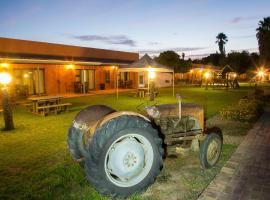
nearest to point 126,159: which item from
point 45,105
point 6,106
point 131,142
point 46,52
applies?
point 131,142

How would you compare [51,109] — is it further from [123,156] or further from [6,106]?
[123,156]

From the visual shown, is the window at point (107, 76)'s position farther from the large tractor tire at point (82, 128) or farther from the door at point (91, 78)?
the large tractor tire at point (82, 128)

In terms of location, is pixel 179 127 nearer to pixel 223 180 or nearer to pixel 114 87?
pixel 223 180

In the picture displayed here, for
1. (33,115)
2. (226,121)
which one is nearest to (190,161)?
(226,121)

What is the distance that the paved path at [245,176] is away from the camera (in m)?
3.91

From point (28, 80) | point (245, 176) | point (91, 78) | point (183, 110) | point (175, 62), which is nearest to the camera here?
point (245, 176)

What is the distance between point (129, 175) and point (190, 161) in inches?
77.9

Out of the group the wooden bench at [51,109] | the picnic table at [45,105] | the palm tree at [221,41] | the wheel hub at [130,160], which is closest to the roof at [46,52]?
the picnic table at [45,105]

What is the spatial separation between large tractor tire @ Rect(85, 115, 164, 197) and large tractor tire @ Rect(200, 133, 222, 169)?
129 centimetres

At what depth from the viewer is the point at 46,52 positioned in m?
22.0

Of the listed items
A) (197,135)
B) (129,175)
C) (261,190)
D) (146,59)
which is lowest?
(261,190)

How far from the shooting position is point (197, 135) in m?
4.96

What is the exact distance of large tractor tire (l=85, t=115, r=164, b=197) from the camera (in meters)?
3.44

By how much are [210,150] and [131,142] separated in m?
2.07
